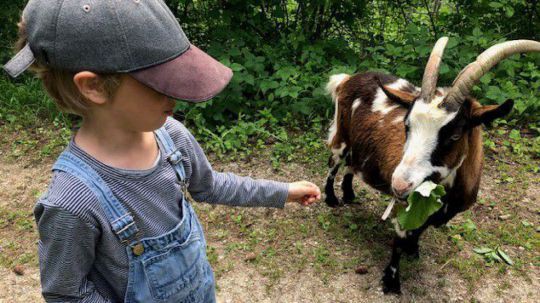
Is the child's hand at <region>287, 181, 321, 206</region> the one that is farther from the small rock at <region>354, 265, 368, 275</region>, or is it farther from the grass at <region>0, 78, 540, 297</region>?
the small rock at <region>354, 265, 368, 275</region>

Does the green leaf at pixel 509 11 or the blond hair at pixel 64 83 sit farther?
the green leaf at pixel 509 11

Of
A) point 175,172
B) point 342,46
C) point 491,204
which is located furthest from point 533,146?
point 175,172

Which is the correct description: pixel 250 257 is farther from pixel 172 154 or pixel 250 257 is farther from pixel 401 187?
pixel 172 154

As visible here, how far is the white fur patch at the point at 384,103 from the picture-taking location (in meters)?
3.39

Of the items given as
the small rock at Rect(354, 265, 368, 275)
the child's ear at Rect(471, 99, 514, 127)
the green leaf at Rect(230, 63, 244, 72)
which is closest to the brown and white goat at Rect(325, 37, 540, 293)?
the child's ear at Rect(471, 99, 514, 127)

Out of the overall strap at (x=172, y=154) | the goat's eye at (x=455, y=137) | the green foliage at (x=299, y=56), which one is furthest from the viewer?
the green foliage at (x=299, y=56)

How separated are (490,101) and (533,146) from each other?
2.03 feet

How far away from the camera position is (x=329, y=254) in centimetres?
344

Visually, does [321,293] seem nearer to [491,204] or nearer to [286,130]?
[491,204]

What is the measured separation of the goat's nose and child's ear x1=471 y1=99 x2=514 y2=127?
1.76 ft

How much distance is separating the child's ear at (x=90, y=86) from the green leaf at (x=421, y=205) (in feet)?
5.62

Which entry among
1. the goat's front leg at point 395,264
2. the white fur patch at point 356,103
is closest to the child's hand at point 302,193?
the goat's front leg at point 395,264

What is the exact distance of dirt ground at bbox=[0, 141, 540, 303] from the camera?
122 inches

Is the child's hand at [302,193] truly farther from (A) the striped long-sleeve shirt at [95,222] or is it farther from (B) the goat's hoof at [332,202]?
(B) the goat's hoof at [332,202]
